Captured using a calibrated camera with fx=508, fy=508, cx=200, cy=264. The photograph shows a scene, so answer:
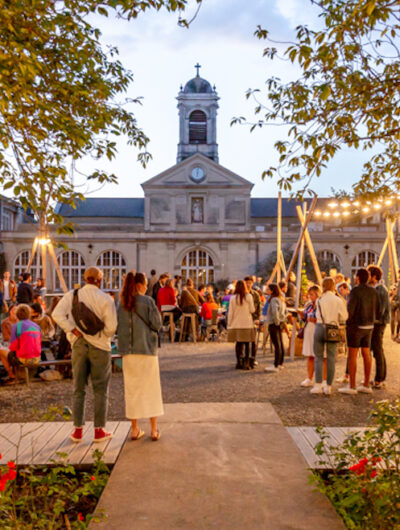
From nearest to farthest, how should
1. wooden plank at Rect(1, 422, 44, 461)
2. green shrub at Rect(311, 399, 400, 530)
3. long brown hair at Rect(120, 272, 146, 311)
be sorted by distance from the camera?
green shrub at Rect(311, 399, 400, 530)
wooden plank at Rect(1, 422, 44, 461)
long brown hair at Rect(120, 272, 146, 311)

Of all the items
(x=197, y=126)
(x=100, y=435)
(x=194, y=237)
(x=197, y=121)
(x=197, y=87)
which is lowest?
(x=100, y=435)

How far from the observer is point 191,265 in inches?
1369

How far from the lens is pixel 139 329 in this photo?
179 inches

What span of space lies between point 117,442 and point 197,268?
1193 inches

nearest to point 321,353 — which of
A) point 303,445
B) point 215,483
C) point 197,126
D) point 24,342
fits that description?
point 303,445

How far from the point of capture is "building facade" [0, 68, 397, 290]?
3322 centimetres

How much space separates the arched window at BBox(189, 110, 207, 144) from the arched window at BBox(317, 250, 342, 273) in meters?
14.3

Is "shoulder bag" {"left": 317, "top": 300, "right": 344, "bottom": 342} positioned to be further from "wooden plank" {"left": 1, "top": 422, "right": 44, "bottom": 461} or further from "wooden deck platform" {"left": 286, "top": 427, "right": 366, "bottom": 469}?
"wooden plank" {"left": 1, "top": 422, "right": 44, "bottom": 461}

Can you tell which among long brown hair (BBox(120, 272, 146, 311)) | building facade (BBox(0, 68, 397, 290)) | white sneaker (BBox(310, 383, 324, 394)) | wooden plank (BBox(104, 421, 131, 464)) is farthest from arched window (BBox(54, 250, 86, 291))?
long brown hair (BBox(120, 272, 146, 311))

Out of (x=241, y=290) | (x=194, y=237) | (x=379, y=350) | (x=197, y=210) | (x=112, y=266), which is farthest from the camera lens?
(x=197, y=210)

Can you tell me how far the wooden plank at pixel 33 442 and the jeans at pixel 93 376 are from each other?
38 cm

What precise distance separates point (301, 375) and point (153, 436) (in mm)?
3989

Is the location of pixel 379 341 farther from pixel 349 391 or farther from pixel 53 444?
pixel 53 444

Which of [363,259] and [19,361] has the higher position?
[363,259]
